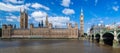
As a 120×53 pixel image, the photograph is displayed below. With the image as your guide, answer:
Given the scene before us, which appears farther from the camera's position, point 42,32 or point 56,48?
point 42,32

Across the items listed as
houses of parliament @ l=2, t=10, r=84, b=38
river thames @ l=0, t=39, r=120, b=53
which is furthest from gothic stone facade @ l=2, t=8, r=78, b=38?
river thames @ l=0, t=39, r=120, b=53

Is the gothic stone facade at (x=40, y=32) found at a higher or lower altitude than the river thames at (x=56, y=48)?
higher

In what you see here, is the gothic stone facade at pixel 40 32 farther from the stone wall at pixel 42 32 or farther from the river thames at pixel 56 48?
the river thames at pixel 56 48

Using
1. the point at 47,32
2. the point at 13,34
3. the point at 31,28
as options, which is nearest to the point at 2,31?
the point at 13,34

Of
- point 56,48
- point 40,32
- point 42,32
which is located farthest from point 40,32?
point 56,48

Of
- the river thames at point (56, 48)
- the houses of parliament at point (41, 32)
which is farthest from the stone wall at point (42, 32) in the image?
the river thames at point (56, 48)

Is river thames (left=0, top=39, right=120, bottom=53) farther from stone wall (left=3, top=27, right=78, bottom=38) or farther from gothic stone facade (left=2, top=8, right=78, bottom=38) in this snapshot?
gothic stone facade (left=2, top=8, right=78, bottom=38)

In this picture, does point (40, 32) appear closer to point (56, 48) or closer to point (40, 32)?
point (40, 32)

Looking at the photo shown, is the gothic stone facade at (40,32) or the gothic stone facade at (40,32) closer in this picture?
the gothic stone facade at (40,32)

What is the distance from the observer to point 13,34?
518 feet

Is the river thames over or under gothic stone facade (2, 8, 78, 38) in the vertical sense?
under

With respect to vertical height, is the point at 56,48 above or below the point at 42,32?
below

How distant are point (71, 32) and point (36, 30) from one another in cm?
2772

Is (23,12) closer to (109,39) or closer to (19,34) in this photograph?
(19,34)
